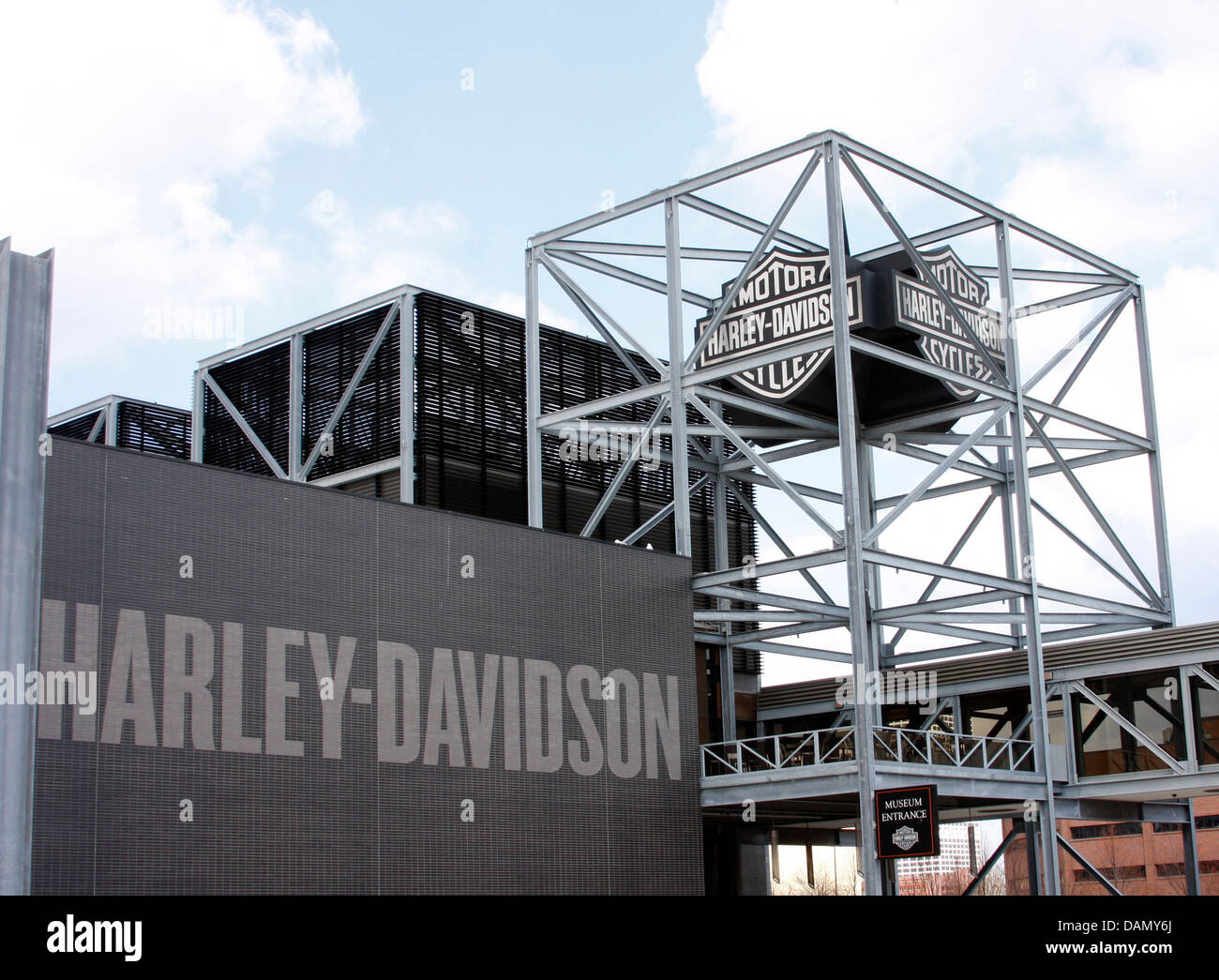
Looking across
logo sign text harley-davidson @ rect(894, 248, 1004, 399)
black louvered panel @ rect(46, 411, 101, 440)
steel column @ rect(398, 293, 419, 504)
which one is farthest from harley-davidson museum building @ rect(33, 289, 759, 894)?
black louvered panel @ rect(46, 411, 101, 440)

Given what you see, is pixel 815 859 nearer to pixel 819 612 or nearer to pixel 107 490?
pixel 819 612

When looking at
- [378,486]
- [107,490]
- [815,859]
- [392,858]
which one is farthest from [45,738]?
[815,859]

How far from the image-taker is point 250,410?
164 ft

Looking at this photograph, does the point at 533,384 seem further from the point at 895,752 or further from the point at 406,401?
the point at 895,752

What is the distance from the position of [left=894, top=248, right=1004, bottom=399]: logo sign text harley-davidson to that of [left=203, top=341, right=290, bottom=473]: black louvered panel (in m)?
19.6

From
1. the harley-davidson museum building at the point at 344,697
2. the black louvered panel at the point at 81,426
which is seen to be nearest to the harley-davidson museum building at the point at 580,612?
the harley-davidson museum building at the point at 344,697

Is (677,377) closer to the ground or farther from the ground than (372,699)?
farther from the ground

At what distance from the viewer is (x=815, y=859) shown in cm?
15162

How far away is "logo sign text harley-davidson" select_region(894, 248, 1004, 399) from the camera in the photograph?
38.1m

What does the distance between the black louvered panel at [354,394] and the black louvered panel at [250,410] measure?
1.17 metres

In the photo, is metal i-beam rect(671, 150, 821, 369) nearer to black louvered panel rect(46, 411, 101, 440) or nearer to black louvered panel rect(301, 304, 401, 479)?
black louvered panel rect(301, 304, 401, 479)

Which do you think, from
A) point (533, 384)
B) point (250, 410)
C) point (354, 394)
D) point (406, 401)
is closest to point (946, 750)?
point (533, 384)

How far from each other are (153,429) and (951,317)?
27462mm
